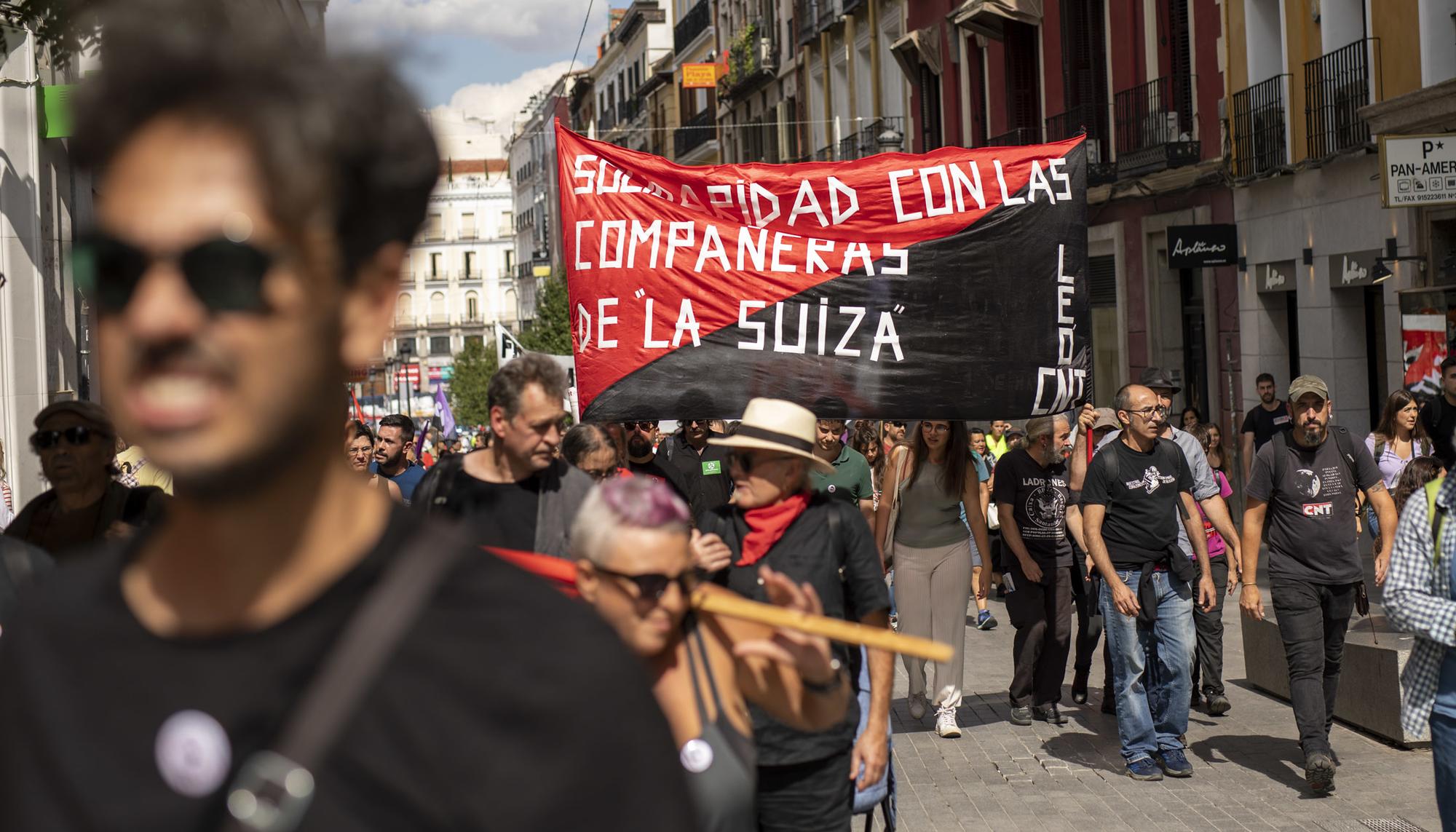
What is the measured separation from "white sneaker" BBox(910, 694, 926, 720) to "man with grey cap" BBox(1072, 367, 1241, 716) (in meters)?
1.69

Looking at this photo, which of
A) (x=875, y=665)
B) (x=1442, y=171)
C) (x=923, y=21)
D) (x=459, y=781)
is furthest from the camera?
(x=923, y=21)

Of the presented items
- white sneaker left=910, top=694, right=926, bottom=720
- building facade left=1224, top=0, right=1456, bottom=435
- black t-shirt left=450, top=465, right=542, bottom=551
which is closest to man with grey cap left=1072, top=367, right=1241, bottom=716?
white sneaker left=910, top=694, right=926, bottom=720

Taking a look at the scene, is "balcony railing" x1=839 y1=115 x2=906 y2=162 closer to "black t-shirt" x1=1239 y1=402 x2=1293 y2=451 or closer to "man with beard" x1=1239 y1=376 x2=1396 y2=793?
"black t-shirt" x1=1239 y1=402 x2=1293 y2=451

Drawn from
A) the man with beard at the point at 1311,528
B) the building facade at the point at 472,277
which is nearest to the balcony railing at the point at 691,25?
the man with beard at the point at 1311,528

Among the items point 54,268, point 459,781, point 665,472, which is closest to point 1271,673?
point 665,472

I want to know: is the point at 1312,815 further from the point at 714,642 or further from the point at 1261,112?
the point at 1261,112

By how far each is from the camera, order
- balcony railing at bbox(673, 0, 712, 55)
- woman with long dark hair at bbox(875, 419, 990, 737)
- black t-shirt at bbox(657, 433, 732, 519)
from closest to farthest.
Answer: woman with long dark hair at bbox(875, 419, 990, 737), black t-shirt at bbox(657, 433, 732, 519), balcony railing at bbox(673, 0, 712, 55)

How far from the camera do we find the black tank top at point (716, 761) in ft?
10.3

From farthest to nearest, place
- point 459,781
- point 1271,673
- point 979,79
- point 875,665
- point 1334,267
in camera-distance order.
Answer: point 979,79 < point 1334,267 < point 1271,673 < point 875,665 < point 459,781

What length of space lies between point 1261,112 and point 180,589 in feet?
73.1

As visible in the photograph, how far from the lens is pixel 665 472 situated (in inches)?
441

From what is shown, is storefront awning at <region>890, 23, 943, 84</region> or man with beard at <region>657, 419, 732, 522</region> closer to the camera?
man with beard at <region>657, 419, 732, 522</region>

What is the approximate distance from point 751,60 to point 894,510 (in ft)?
136

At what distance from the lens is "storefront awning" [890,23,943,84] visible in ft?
112
